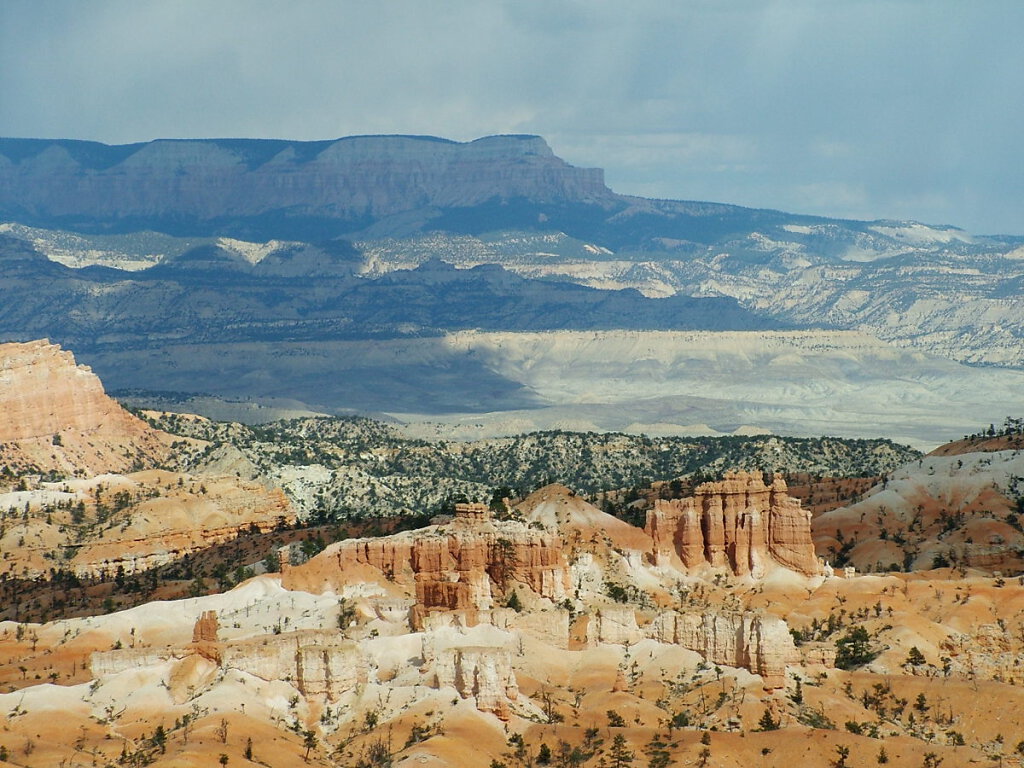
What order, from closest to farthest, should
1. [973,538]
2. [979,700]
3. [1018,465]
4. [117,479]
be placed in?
1. [979,700]
2. [973,538]
3. [1018,465]
4. [117,479]

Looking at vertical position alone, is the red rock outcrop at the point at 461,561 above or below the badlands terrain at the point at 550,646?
above

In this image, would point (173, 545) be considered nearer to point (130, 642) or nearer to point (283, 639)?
point (130, 642)

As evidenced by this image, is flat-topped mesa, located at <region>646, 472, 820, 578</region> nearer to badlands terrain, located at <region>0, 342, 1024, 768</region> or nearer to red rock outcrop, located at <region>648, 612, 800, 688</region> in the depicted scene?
badlands terrain, located at <region>0, 342, 1024, 768</region>

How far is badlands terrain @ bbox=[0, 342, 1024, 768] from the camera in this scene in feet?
269

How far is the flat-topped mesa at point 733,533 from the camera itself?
116000 mm

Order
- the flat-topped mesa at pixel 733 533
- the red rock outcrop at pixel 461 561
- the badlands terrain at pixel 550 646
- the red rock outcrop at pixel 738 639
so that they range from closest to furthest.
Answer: the badlands terrain at pixel 550 646 → the red rock outcrop at pixel 738 639 → the red rock outcrop at pixel 461 561 → the flat-topped mesa at pixel 733 533

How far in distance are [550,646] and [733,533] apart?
2311 centimetres

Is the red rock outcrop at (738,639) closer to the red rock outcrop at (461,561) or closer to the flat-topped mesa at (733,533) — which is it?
the red rock outcrop at (461,561)

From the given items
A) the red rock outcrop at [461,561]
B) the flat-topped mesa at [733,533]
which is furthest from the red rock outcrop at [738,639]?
→ the flat-topped mesa at [733,533]

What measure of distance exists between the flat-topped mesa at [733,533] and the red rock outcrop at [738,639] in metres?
17.7

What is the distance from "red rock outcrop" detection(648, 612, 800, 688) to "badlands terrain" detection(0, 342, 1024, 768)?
0.44 feet

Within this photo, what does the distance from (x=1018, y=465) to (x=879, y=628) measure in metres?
53.6

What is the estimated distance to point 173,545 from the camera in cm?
15812

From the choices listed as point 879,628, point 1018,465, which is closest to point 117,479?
point 1018,465
